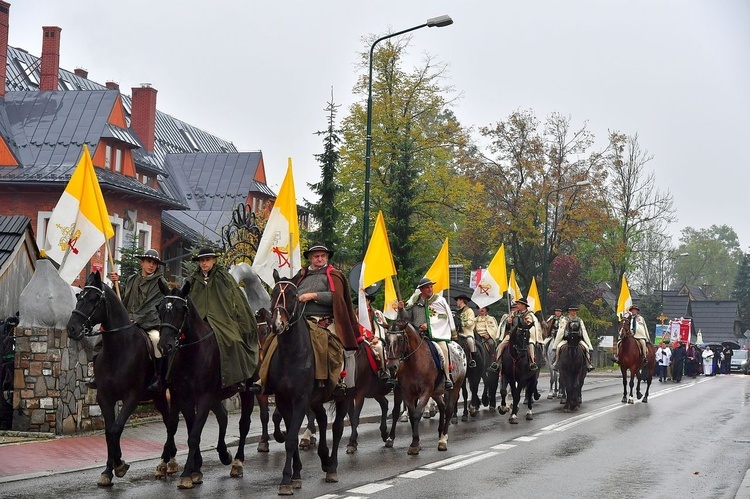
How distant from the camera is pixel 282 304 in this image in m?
11.0

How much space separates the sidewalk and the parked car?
5425 cm

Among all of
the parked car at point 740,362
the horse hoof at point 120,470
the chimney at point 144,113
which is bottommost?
the horse hoof at point 120,470

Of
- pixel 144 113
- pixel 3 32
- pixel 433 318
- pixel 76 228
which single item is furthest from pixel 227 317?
pixel 144 113

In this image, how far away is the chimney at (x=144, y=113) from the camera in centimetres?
5212

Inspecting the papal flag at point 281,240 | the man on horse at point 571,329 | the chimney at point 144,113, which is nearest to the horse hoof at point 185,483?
the papal flag at point 281,240

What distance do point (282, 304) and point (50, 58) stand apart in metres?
41.4

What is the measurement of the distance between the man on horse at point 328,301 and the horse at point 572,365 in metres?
13.1

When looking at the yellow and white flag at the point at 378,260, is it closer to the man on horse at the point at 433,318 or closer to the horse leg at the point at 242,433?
the man on horse at the point at 433,318

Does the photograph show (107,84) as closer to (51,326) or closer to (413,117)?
(413,117)

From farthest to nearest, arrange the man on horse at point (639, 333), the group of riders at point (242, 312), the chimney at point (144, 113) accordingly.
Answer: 1. the chimney at point (144, 113)
2. the man on horse at point (639, 333)
3. the group of riders at point (242, 312)

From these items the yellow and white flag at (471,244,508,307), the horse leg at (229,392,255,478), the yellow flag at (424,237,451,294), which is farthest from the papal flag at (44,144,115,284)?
the yellow and white flag at (471,244,508,307)

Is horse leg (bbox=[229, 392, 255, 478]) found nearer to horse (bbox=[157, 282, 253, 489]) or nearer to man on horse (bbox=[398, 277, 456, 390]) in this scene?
horse (bbox=[157, 282, 253, 489])

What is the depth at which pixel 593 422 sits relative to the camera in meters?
21.0

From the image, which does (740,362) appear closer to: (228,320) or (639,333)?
(639,333)
